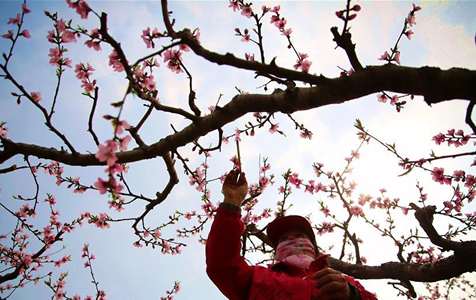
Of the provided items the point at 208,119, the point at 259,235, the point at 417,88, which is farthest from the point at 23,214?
the point at 417,88

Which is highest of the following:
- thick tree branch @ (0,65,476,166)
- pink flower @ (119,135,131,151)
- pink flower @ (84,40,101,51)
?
pink flower @ (84,40,101,51)

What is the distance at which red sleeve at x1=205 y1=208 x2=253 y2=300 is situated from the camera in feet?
6.79

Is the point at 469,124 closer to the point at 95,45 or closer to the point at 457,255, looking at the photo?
the point at 457,255

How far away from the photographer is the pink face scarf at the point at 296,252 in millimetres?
2434

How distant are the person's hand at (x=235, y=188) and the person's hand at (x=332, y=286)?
86 cm

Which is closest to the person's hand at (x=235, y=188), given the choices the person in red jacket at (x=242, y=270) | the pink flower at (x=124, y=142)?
the person in red jacket at (x=242, y=270)

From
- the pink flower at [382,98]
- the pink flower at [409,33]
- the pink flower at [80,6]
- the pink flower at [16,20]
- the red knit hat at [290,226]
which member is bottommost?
the red knit hat at [290,226]

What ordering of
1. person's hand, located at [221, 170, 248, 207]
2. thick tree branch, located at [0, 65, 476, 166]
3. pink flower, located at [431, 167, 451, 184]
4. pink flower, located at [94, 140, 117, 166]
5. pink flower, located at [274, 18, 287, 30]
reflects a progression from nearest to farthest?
pink flower, located at [94, 140, 117, 166] → thick tree branch, located at [0, 65, 476, 166] → person's hand, located at [221, 170, 248, 207] → pink flower, located at [274, 18, 287, 30] → pink flower, located at [431, 167, 451, 184]

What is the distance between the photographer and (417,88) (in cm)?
163

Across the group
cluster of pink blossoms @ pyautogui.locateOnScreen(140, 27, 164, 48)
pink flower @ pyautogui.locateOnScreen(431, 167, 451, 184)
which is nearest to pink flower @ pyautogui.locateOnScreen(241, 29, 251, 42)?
cluster of pink blossoms @ pyautogui.locateOnScreen(140, 27, 164, 48)

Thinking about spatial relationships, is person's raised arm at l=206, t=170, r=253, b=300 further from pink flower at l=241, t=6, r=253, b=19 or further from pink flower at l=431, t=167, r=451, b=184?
pink flower at l=431, t=167, r=451, b=184

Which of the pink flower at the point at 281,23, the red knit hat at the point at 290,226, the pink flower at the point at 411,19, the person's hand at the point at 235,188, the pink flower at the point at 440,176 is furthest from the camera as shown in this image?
the pink flower at the point at 440,176

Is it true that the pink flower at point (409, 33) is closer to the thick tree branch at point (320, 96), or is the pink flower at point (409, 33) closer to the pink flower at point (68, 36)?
the thick tree branch at point (320, 96)

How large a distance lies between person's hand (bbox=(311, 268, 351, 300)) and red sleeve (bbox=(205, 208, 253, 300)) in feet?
2.29
